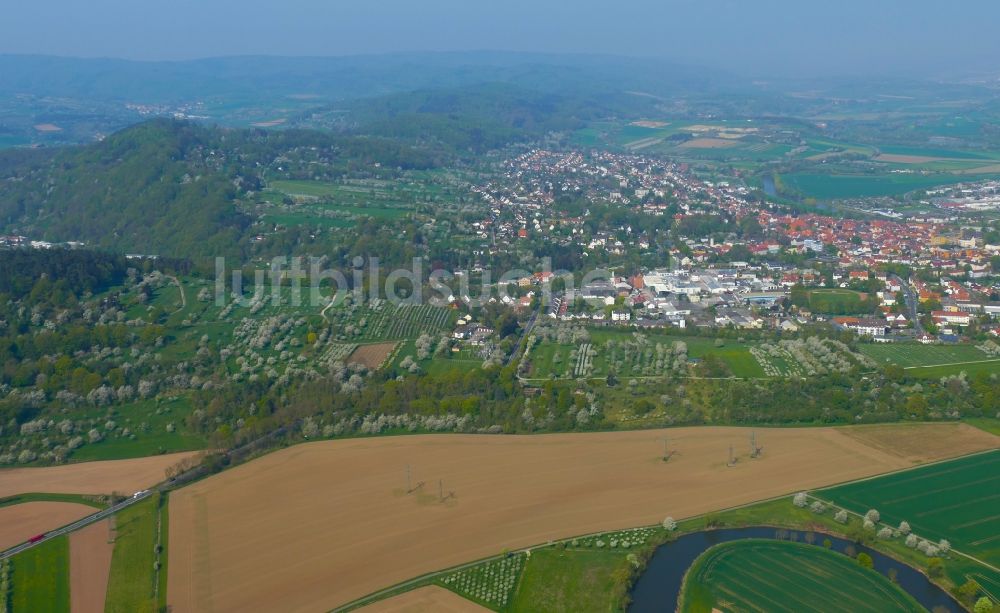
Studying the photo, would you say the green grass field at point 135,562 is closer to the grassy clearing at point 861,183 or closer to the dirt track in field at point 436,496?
the dirt track in field at point 436,496

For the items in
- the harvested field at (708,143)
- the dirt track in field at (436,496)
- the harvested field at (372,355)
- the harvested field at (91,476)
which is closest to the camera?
the dirt track in field at (436,496)

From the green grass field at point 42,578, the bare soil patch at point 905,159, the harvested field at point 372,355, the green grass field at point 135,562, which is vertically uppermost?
the bare soil patch at point 905,159

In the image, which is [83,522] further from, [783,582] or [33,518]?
[783,582]

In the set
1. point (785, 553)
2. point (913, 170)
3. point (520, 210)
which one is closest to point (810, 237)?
point (520, 210)

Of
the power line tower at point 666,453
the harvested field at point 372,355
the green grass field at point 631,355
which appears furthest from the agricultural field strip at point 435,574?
the harvested field at point 372,355

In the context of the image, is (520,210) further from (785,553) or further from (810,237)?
(785,553)

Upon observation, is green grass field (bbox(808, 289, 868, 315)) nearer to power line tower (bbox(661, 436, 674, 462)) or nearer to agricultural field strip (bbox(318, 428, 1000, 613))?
power line tower (bbox(661, 436, 674, 462))

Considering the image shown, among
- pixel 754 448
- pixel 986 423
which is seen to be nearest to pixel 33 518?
pixel 754 448
